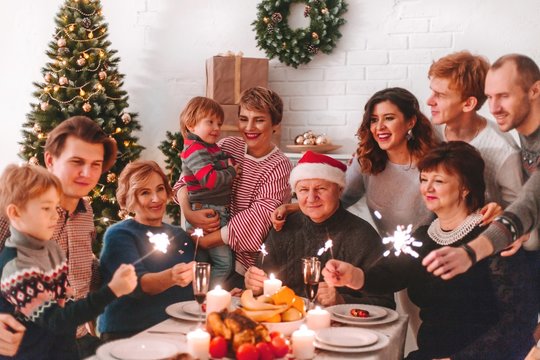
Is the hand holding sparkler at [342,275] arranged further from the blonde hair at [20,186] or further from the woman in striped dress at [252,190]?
the blonde hair at [20,186]

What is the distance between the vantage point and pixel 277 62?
14.5 feet

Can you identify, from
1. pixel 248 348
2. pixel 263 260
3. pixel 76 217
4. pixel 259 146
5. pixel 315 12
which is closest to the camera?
pixel 248 348

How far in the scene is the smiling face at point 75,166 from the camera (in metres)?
2.31

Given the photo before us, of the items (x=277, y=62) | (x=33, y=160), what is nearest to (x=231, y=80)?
(x=277, y=62)

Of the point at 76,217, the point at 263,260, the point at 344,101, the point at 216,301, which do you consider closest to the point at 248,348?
the point at 216,301

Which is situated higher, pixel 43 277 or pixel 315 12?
pixel 315 12

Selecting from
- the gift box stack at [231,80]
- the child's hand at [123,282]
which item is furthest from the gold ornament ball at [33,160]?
the child's hand at [123,282]

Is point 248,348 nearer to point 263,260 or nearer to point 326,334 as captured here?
point 326,334

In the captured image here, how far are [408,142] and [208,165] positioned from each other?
0.97 metres

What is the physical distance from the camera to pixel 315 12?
4191mm

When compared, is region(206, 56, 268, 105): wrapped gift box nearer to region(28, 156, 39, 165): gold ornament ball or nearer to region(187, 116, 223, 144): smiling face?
region(187, 116, 223, 144): smiling face

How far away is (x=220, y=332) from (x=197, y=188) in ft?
4.44

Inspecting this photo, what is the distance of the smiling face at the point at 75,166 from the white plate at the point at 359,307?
1060mm

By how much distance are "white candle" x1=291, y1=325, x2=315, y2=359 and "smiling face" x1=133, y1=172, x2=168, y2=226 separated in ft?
3.38
